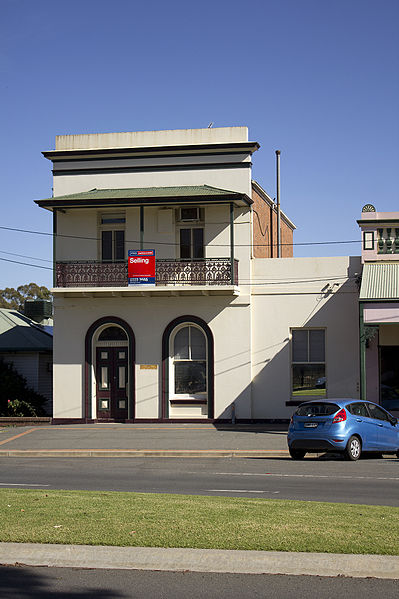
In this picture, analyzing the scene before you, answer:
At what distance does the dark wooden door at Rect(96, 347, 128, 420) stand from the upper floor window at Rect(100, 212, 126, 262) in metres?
3.19

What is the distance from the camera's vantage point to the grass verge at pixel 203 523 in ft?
25.8

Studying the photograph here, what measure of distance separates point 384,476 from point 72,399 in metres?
15.0

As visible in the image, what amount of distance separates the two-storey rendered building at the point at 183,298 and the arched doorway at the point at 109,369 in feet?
0.12

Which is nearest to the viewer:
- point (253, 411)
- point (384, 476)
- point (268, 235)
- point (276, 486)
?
point (276, 486)

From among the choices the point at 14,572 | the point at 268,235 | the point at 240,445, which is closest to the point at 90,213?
the point at 268,235

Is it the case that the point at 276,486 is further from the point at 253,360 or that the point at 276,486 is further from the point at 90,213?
the point at 90,213

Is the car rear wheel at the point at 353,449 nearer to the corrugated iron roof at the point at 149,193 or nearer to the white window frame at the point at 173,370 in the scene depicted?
the white window frame at the point at 173,370

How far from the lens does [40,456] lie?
20.8 m

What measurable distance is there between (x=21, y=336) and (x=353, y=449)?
55.5ft

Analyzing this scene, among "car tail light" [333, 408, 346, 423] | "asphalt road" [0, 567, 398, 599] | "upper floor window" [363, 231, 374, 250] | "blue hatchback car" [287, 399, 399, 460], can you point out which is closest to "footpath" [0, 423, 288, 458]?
"blue hatchback car" [287, 399, 399, 460]

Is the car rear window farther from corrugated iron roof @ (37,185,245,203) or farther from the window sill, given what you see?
corrugated iron roof @ (37,185,245,203)

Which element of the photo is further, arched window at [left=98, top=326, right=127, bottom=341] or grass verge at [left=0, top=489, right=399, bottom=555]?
arched window at [left=98, top=326, right=127, bottom=341]

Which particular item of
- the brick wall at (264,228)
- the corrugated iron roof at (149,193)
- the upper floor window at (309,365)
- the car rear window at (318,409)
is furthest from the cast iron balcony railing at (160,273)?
the car rear window at (318,409)

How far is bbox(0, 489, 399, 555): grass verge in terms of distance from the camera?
787 cm
